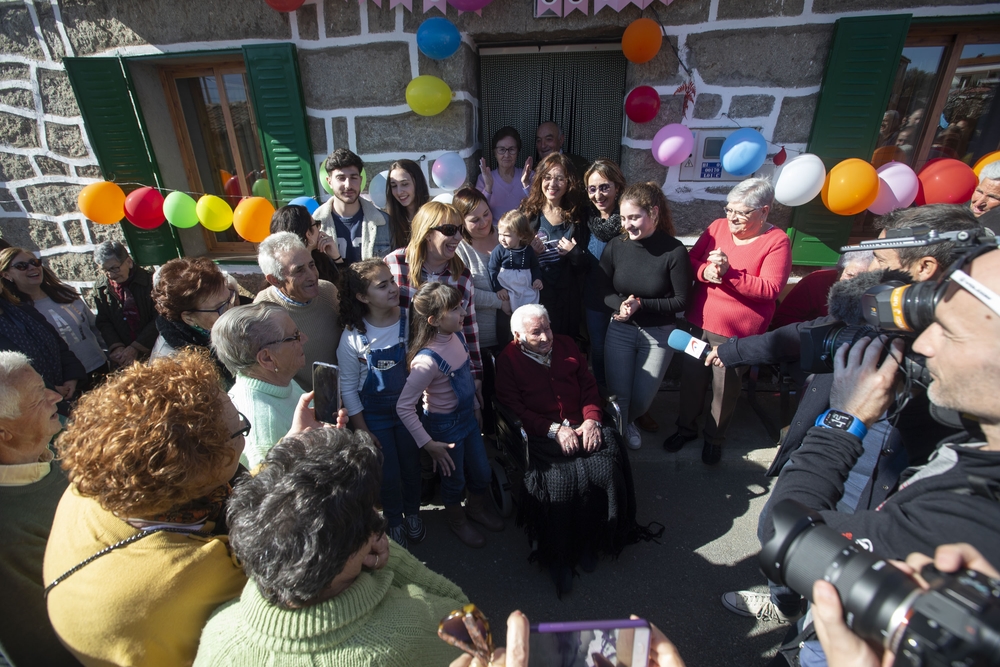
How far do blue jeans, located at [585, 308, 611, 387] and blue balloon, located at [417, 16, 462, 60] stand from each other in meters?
1.92

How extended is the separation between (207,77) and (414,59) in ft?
5.99

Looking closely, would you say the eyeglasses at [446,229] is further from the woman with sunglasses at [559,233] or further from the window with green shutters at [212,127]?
the window with green shutters at [212,127]

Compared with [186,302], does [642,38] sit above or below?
above

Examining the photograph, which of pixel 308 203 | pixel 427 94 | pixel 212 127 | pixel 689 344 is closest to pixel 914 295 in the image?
pixel 689 344

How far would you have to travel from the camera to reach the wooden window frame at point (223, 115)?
3744 millimetres

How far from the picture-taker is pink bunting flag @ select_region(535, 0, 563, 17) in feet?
10.0

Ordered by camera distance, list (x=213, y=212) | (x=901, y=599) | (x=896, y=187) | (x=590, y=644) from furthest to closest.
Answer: (x=213, y=212) < (x=896, y=187) < (x=590, y=644) < (x=901, y=599)

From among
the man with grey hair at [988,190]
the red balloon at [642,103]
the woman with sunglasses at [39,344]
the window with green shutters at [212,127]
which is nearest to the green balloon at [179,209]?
the window with green shutters at [212,127]

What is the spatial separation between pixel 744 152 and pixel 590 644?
117 inches

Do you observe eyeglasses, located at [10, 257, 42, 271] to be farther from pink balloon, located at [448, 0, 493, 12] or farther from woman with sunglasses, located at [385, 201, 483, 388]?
pink balloon, located at [448, 0, 493, 12]

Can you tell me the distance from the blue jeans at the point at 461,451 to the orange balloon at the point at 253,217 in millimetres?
1914

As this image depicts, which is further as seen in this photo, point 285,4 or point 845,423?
point 285,4

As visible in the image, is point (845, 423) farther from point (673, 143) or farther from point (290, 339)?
point (673, 143)

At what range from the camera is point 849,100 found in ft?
9.94
